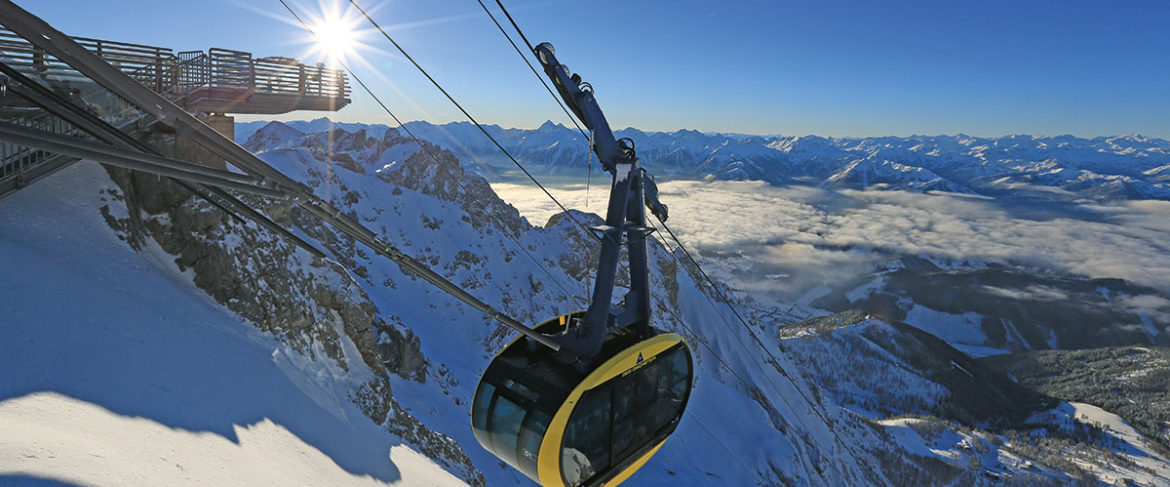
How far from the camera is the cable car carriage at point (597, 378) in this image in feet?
31.6

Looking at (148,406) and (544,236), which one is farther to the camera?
(544,236)

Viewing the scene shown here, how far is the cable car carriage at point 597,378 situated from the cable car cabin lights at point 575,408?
2cm

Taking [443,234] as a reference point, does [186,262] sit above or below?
above

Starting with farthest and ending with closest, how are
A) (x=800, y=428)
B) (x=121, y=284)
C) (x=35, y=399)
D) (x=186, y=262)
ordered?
1. (x=800, y=428)
2. (x=186, y=262)
3. (x=121, y=284)
4. (x=35, y=399)

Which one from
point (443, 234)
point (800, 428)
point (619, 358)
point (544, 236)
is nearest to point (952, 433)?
point (800, 428)

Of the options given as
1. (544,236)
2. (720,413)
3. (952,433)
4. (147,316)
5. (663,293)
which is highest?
(147,316)

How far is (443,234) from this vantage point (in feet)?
301

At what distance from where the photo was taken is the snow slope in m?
7.62

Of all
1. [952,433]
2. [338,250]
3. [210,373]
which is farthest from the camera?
[952,433]

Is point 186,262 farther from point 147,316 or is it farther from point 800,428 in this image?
point 800,428

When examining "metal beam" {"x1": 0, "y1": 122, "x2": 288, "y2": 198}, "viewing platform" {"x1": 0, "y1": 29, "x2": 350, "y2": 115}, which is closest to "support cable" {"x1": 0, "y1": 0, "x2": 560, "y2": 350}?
"metal beam" {"x1": 0, "y1": 122, "x2": 288, "y2": 198}

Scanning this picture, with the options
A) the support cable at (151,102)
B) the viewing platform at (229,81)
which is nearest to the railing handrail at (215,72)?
the viewing platform at (229,81)

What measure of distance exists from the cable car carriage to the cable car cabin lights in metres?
0.02

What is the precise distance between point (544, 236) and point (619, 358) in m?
107
